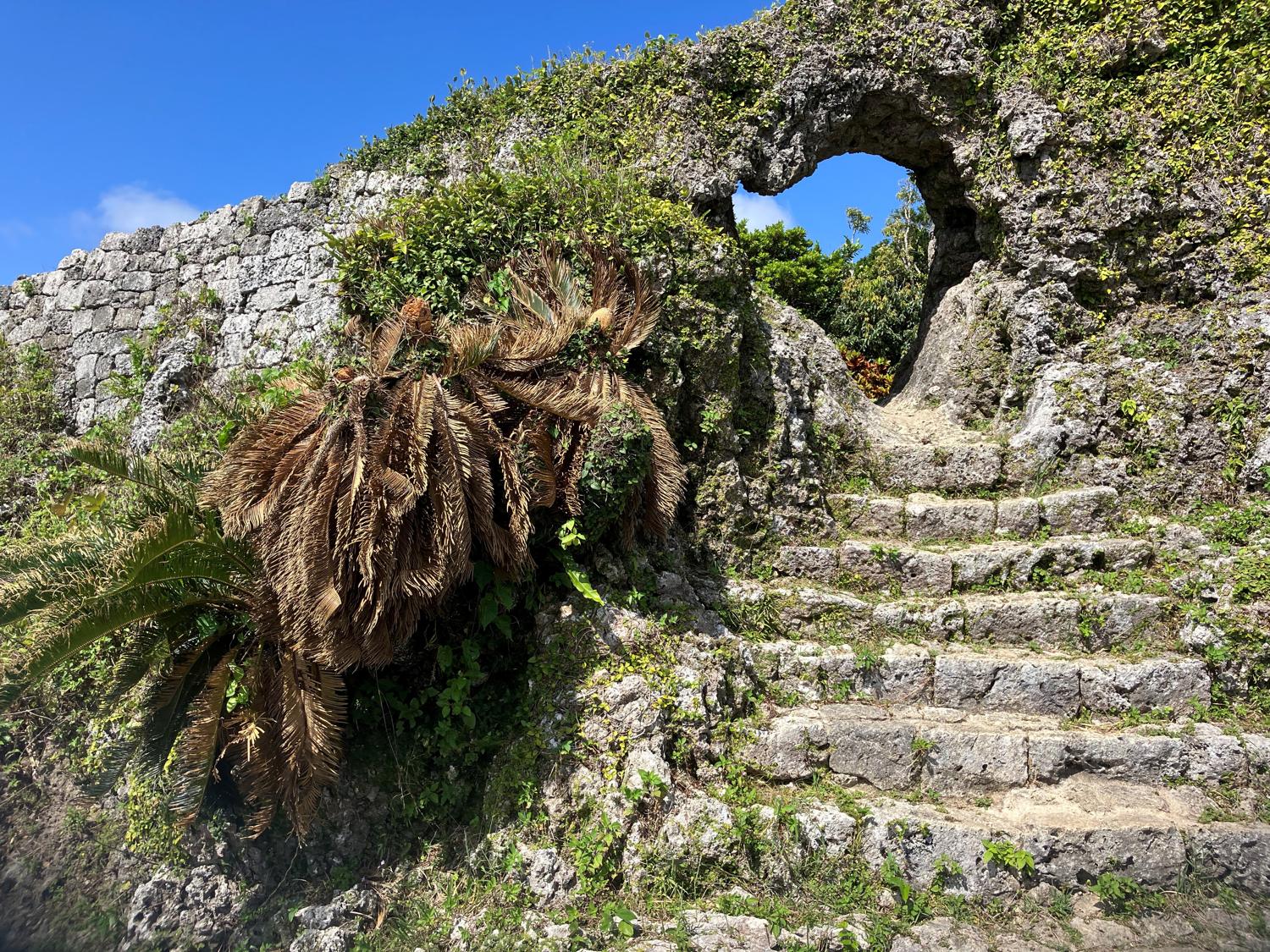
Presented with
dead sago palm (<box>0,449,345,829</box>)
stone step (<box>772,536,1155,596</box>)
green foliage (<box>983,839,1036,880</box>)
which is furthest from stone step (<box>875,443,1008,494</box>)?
dead sago palm (<box>0,449,345,829</box>)

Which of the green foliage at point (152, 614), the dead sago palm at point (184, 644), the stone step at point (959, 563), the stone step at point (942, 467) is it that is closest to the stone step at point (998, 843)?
the stone step at point (959, 563)

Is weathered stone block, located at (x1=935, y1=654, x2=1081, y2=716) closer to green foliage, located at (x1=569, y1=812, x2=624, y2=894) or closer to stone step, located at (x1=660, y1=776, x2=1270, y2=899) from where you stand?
stone step, located at (x1=660, y1=776, x2=1270, y2=899)

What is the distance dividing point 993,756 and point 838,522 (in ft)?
8.41

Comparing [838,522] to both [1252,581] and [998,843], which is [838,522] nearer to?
[998,843]

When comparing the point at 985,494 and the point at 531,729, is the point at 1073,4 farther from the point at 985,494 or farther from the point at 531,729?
the point at 531,729

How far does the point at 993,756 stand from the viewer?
5426 millimetres

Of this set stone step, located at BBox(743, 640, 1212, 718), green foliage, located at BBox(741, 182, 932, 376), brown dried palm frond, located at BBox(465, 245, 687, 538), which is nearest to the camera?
brown dried palm frond, located at BBox(465, 245, 687, 538)

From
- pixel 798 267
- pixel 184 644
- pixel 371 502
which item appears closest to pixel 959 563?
pixel 371 502

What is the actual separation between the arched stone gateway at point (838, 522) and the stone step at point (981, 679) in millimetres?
27

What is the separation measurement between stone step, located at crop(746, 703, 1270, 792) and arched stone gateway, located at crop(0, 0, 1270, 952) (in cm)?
3

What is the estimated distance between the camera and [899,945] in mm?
4473

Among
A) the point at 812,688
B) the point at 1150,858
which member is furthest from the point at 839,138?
the point at 1150,858

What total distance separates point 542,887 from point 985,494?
17.8 ft

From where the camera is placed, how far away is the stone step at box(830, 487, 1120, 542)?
7020mm
